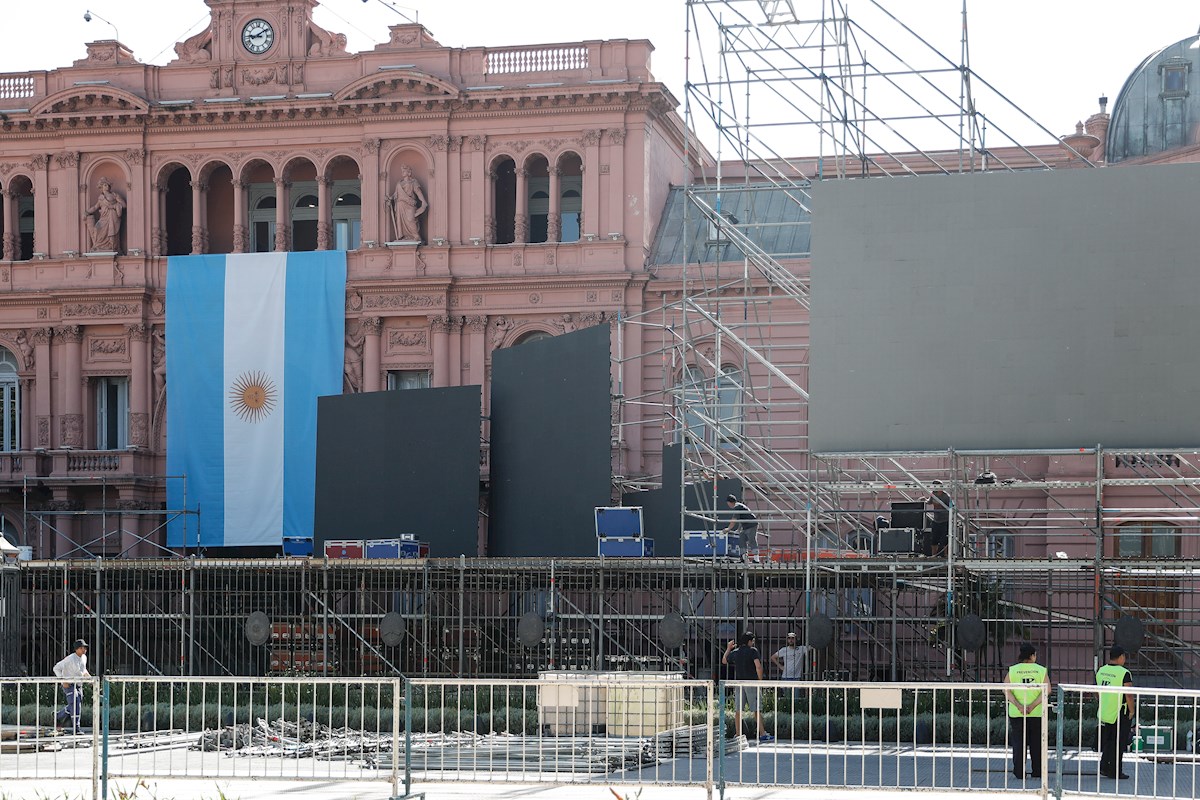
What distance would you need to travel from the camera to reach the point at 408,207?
44312 millimetres

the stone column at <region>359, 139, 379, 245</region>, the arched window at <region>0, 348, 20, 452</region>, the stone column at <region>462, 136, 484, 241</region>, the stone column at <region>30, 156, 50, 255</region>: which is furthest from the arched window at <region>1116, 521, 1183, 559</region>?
the stone column at <region>30, 156, 50, 255</region>

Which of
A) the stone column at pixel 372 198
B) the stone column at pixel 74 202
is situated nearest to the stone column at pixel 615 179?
the stone column at pixel 372 198

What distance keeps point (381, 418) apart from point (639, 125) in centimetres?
1174

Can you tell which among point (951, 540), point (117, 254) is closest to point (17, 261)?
point (117, 254)

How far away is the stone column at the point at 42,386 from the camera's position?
4531 centimetres

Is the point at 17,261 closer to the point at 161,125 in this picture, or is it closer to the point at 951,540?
the point at 161,125

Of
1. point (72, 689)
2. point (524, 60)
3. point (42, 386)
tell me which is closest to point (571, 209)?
point (524, 60)

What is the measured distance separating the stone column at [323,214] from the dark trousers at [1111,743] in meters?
30.1

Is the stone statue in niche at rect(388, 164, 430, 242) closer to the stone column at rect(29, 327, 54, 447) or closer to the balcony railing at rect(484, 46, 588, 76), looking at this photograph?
the balcony railing at rect(484, 46, 588, 76)

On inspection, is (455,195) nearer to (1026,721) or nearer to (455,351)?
(455,351)

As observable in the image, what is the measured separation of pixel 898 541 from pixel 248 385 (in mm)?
21367

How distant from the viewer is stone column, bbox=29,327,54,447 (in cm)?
4531

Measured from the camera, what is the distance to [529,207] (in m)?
45.2

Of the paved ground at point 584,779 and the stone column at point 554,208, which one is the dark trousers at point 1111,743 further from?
the stone column at point 554,208
